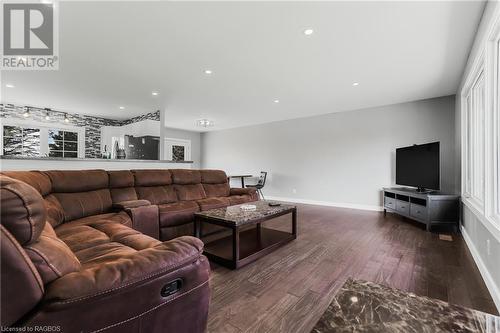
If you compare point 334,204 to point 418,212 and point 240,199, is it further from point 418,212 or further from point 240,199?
point 240,199

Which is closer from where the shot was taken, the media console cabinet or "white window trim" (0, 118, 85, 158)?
the media console cabinet

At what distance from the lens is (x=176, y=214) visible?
9.54 feet

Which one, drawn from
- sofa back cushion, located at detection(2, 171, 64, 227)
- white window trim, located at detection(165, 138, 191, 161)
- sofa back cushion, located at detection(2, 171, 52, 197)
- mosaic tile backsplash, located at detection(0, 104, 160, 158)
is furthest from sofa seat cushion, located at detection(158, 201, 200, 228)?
white window trim, located at detection(165, 138, 191, 161)

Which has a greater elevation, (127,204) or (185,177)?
(185,177)

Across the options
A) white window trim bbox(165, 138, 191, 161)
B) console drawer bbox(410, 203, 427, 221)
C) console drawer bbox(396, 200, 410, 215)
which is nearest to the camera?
console drawer bbox(410, 203, 427, 221)

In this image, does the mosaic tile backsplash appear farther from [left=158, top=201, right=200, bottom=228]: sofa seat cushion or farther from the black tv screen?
the black tv screen

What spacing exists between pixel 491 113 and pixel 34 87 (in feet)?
20.7

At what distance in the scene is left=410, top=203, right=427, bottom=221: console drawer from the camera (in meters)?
3.60

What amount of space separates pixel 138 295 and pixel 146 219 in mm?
1864

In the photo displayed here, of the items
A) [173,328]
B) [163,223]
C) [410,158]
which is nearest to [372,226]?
[410,158]

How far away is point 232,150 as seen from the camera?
8.13 m

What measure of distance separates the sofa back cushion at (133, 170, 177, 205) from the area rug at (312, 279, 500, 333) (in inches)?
114

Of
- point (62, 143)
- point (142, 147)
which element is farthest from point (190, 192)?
point (62, 143)

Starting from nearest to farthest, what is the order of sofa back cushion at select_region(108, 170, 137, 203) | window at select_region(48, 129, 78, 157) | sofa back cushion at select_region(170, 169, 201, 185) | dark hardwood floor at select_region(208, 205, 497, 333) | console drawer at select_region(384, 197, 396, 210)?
dark hardwood floor at select_region(208, 205, 497, 333) < sofa back cushion at select_region(108, 170, 137, 203) < sofa back cushion at select_region(170, 169, 201, 185) < console drawer at select_region(384, 197, 396, 210) < window at select_region(48, 129, 78, 157)
